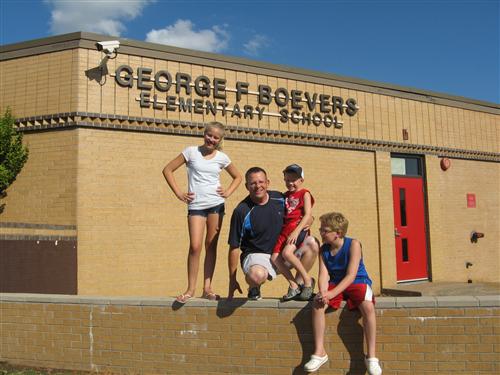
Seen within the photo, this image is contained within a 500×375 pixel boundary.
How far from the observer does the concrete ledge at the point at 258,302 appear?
514cm

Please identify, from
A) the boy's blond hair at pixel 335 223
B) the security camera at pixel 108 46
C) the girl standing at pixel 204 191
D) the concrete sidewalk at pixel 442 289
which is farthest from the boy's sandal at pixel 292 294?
the concrete sidewalk at pixel 442 289

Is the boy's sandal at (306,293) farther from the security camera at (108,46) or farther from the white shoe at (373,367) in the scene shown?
the security camera at (108,46)

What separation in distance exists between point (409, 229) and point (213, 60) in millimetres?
6473

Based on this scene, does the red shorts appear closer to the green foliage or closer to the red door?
the green foliage

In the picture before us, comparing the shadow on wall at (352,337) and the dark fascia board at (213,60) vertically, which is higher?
the dark fascia board at (213,60)

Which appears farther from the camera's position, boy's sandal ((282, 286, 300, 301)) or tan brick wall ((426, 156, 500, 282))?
tan brick wall ((426, 156, 500, 282))

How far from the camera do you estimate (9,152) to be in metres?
9.63

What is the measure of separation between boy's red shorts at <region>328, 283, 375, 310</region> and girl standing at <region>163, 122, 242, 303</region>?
1.47m

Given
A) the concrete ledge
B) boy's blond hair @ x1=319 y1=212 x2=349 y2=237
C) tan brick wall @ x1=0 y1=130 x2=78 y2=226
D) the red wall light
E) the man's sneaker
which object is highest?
the red wall light

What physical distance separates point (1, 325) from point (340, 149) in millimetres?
8256

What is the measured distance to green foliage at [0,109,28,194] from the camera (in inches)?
375

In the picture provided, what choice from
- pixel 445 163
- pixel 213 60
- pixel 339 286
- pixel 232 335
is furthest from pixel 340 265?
pixel 445 163

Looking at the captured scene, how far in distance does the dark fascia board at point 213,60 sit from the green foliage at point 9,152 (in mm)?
1375

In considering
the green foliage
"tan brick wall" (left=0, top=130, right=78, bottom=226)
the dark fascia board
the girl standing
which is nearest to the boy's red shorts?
the girl standing
